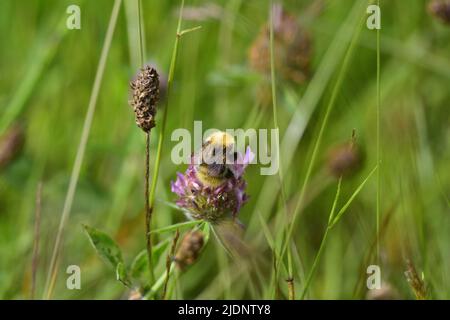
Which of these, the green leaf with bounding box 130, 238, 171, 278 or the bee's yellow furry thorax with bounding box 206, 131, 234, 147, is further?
the green leaf with bounding box 130, 238, 171, 278

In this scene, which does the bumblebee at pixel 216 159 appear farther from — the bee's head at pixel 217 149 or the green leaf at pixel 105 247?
the green leaf at pixel 105 247

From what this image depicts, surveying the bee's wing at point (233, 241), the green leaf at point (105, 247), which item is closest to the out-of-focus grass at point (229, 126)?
the bee's wing at point (233, 241)

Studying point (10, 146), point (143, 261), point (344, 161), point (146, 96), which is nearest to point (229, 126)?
point (344, 161)

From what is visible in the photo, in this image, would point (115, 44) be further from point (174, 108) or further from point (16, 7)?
point (16, 7)

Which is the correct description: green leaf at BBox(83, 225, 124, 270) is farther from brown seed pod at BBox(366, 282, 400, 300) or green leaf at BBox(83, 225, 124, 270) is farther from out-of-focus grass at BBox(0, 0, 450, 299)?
brown seed pod at BBox(366, 282, 400, 300)

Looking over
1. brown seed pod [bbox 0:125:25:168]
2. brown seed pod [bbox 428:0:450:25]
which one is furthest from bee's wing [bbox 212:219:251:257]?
brown seed pod [bbox 428:0:450:25]

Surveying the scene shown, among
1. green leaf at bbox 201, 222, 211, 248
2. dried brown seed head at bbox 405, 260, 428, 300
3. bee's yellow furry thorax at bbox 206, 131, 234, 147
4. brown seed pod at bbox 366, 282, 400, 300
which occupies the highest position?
bee's yellow furry thorax at bbox 206, 131, 234, 147

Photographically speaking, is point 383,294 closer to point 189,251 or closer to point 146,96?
point 189,251
